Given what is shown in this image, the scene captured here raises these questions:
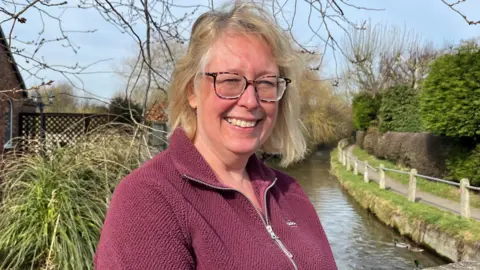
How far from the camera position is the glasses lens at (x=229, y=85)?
140cm

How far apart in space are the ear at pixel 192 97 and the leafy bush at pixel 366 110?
28.4 metres

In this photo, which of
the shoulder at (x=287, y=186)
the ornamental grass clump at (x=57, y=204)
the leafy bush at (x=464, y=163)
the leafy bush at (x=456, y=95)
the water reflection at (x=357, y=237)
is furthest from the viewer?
the leafy bush at (x=464, y=163)

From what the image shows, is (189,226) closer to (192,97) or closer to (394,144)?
(192,97)

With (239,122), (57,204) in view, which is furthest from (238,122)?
(57,204)

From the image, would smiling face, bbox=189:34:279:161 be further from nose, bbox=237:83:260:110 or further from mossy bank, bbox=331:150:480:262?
mossy bank, bbox=331:150:480:262

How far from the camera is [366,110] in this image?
2916 cm

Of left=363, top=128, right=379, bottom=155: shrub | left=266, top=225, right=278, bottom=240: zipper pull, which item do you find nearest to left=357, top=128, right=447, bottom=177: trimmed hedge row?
left=363, top=128, right=379, bottom=155: shrub

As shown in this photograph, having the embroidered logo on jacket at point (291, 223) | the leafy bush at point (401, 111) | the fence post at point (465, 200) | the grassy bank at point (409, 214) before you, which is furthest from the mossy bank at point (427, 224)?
the leafy bush at point (401, 111)

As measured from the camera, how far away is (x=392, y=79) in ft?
106

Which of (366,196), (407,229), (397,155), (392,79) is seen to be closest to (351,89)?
(392,79)

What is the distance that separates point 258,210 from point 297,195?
441mm

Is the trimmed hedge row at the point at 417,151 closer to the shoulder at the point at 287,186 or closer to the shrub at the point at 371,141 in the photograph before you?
the shrub at the point at 371,141

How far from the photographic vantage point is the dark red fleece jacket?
108cm

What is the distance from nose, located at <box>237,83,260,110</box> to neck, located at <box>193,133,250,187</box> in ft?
0.54
